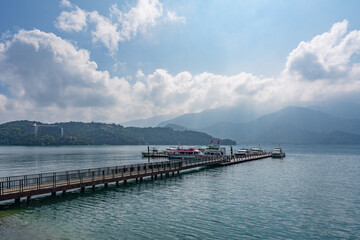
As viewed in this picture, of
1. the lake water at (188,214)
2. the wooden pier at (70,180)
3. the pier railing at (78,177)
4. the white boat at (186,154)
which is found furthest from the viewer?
the white boat at (186,154)

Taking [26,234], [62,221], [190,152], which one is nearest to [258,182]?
[62,221]

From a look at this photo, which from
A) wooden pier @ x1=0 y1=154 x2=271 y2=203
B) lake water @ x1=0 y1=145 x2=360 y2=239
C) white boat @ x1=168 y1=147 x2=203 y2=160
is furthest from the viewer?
white boat @ x1=168 y1=147 x2=203 y2=160

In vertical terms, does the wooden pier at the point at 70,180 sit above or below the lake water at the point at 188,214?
above

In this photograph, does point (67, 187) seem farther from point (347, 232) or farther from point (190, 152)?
point (190, 152)

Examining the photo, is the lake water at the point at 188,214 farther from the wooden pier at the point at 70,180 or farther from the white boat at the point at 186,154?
the white boat at the point at 186,154

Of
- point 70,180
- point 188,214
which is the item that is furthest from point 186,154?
point 188,214

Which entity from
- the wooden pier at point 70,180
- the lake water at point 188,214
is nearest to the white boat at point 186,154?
the wooden pier at point 70,180

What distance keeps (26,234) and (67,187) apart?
47.3 feet

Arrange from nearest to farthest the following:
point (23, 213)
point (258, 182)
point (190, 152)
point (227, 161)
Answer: point (23, 213) < point (258, 182) < point (227, 161) < point (190, 152)

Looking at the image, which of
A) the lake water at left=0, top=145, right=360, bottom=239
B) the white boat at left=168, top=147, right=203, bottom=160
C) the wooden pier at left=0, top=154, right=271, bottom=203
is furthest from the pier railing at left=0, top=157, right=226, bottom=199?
the white boat at left=168, top=147, right=203, bottom=160

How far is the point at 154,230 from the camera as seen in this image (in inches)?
918

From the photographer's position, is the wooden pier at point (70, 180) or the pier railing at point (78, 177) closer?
the wooden pier at point (70, 180)

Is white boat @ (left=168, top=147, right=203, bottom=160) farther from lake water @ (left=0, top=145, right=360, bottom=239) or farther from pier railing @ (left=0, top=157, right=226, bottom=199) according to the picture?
lake water @ (left=0, top=145, right=360, bottom=239)

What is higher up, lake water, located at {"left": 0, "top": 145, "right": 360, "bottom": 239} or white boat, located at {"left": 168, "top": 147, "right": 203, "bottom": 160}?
white boat, located at {"left": 168, "top": 147, "right": 203, "bottom": 160}
